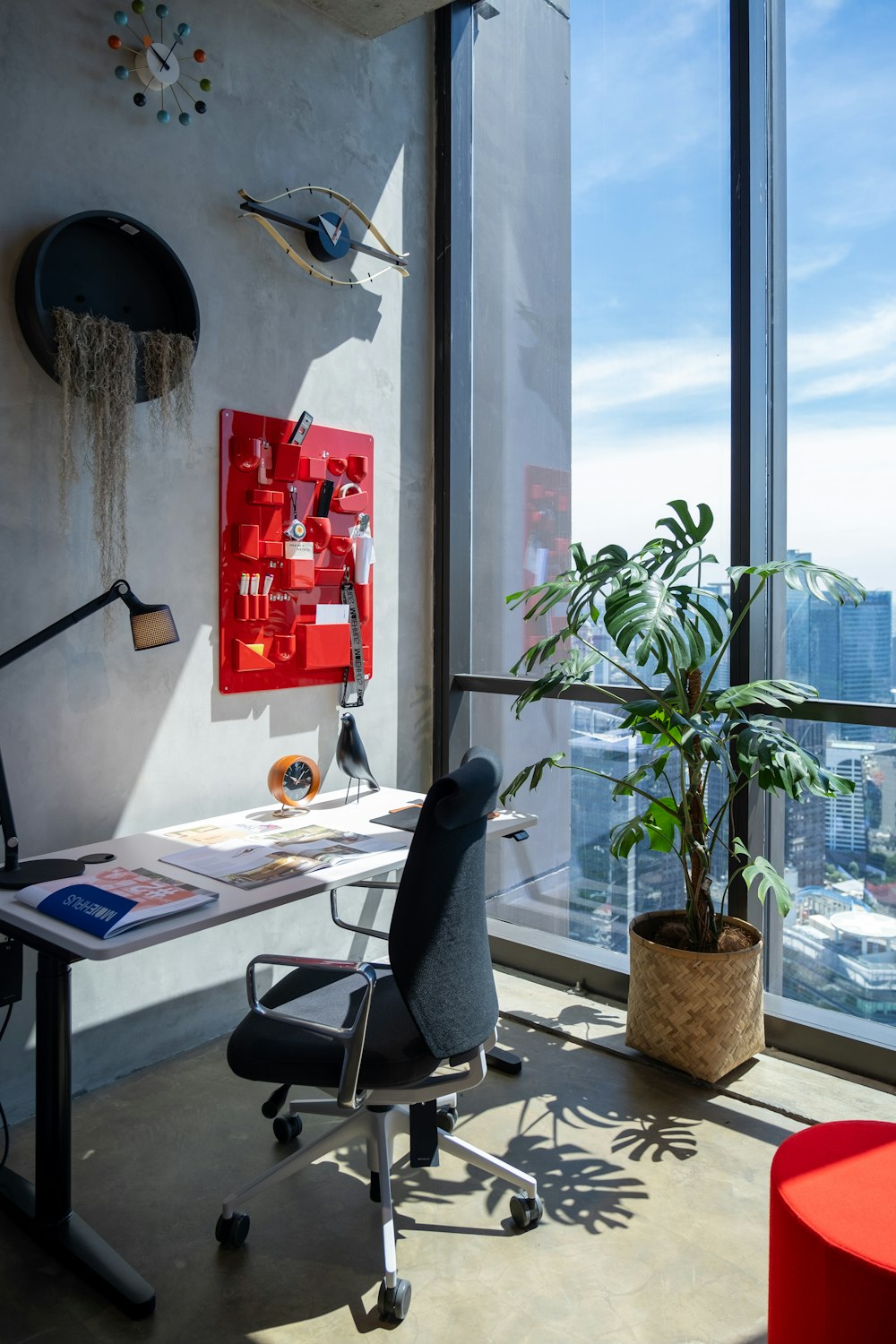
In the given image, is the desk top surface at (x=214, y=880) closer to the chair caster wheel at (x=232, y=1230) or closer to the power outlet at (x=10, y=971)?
the power outlet at (x=10, y=971)

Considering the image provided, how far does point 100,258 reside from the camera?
2.56 meters

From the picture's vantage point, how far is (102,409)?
2504 mm

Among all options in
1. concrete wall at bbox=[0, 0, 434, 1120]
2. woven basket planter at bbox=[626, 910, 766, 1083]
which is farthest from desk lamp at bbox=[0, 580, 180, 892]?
woven basket planter at bbox=[626, 910, 766, 1083]

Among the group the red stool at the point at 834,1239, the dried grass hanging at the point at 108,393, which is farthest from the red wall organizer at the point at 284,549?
the red stool at the point at 834,1239

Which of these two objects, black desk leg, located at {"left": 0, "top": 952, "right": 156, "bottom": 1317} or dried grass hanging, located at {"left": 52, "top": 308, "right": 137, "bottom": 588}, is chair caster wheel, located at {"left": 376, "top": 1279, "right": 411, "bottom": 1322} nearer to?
black desk leg, located at {"left": 0, "top": 952, "right": 156, "bottom": 1317}

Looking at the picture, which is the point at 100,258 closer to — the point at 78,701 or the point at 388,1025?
the point at 78,701

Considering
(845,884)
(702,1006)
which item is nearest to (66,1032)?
(702,1006)

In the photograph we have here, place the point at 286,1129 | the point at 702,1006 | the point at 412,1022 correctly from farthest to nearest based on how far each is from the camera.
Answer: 1. the point at 702,1006
2. the point at 286,1129
3. the point at 412,1022

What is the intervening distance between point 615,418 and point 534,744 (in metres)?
1.22

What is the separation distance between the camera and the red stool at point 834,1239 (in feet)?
4.42

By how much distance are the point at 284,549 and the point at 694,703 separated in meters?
1.38

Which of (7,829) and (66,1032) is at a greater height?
(7,829)

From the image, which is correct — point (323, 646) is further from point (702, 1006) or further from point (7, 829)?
point (702, 1006)

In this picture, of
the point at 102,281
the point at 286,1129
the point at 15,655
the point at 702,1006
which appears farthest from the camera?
the point at 702,1006
